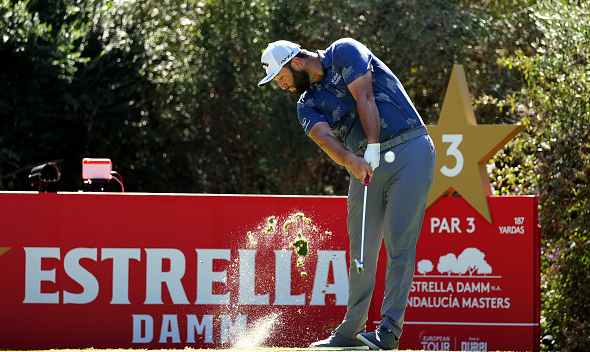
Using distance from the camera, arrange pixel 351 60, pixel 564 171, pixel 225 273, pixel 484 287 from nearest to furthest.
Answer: pixel 351 60 → pixel 225 273 → pixel 484 287 → pixel 564 171

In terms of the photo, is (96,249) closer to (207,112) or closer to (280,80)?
(280,80)

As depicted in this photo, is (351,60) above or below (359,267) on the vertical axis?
above

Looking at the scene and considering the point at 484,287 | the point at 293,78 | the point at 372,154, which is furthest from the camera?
the point at 484,287

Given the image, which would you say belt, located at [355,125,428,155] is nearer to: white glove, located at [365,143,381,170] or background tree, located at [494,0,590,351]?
white glove, located at [365,143,381,170]

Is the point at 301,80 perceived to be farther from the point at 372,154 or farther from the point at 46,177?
the point at 46,177

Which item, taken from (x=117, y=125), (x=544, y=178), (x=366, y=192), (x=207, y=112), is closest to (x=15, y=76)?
(x=117, y=125)

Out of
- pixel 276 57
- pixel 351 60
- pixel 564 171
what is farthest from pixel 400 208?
pixel 564 171

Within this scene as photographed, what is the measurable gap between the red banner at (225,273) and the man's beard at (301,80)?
143 centimetres

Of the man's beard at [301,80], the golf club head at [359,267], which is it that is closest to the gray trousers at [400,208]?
the golf club head at [359,267]

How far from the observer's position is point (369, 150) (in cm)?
439

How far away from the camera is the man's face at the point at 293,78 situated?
183 inches

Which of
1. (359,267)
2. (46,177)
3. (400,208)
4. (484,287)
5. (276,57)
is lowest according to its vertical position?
(484,287)

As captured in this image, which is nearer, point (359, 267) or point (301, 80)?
point (359, 267)

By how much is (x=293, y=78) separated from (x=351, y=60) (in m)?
0.38
